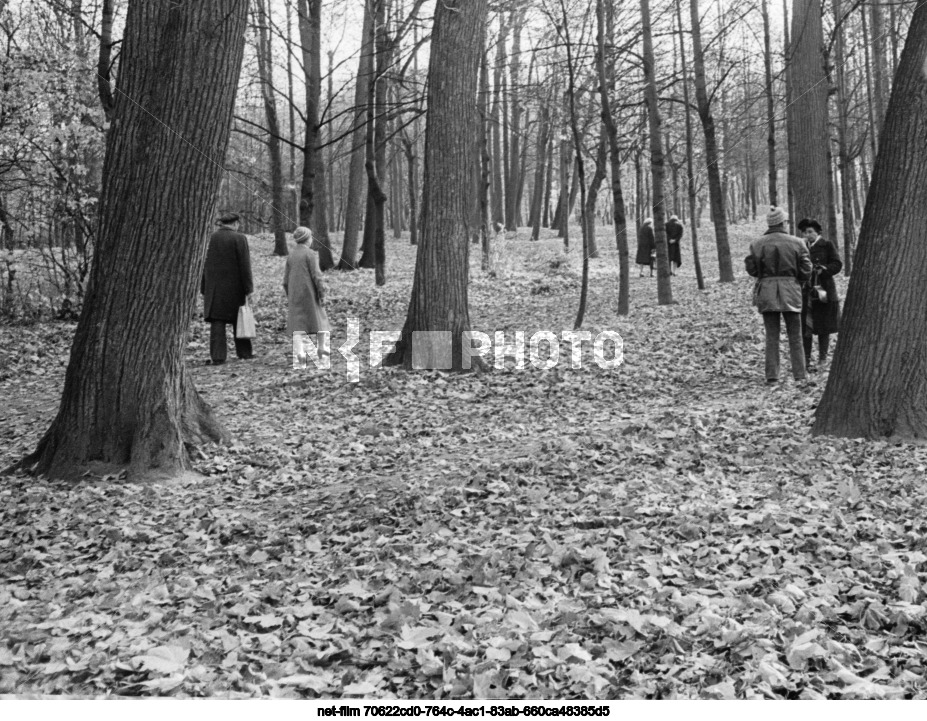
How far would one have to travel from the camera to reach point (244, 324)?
11.7 m

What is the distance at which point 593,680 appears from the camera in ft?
11.7

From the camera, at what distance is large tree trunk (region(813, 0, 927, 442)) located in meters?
6.76

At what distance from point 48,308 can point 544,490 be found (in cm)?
1089

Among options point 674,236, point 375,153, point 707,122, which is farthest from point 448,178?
point 674,236

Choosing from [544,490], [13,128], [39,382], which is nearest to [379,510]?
[544,490]

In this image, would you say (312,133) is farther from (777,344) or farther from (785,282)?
(777,344)

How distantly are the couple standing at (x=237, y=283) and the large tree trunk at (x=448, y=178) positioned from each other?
68.2 inches

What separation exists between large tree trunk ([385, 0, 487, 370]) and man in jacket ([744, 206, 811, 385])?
10.8 ft

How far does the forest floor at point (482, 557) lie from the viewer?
12.1 ft

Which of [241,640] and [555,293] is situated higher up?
[555,293]

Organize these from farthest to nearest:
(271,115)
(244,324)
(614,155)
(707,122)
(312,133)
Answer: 1. (271,115)
2. (312,133)
3. (707,122)
4. (614,155)
5. (244,324)

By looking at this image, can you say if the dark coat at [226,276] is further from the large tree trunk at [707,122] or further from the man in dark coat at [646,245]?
the man in dark coat at [646,245]

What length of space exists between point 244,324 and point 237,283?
53 cm

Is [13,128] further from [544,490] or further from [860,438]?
[860,438]
